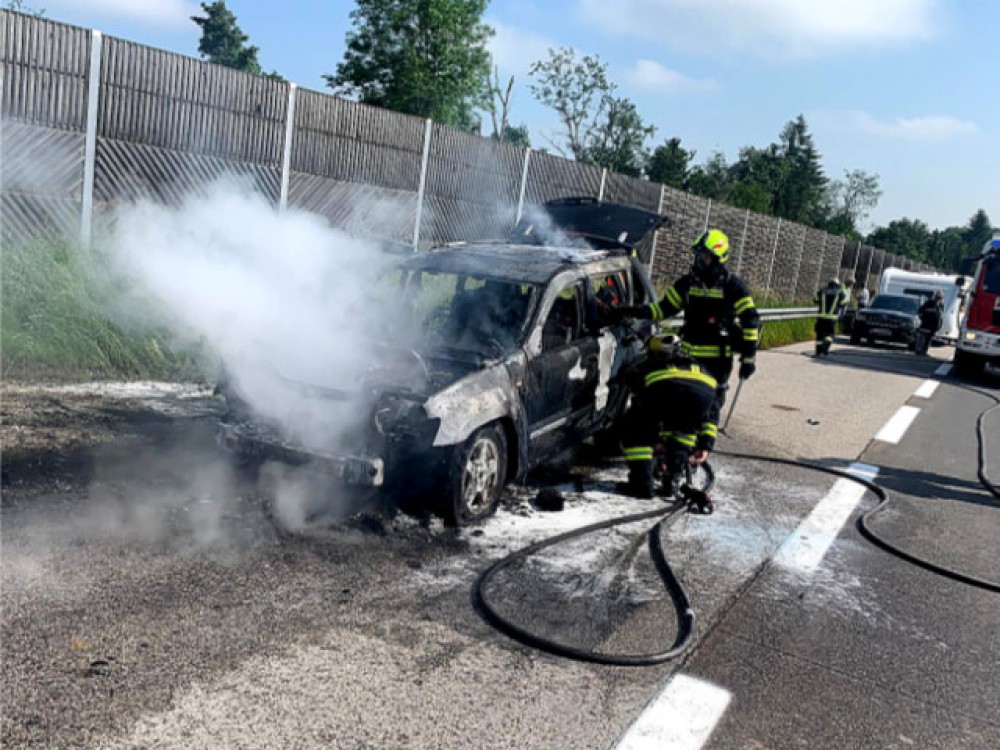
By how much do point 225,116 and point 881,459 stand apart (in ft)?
31.0

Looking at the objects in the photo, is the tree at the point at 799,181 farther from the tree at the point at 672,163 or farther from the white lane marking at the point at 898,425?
the white lane marking at the point at 898,425

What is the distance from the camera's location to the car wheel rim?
5211mm

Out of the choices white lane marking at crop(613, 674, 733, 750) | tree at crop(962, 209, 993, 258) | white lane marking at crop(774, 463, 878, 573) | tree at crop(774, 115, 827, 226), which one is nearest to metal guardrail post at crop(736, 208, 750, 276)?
white lane marking at crop(774, 463, 878, 573)

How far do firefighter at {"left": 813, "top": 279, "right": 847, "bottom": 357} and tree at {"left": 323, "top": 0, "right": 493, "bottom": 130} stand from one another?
25.2m

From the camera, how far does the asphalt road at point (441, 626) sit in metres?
3.12

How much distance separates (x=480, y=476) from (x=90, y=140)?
7.83m

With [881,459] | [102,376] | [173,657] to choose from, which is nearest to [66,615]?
[173,657]

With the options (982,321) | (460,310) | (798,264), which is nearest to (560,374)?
(460,310)

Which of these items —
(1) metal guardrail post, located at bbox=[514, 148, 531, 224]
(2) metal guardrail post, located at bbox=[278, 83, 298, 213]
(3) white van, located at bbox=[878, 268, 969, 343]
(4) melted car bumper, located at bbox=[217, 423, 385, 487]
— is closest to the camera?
(4) melted car bumper, located at bbox=[217, 423, 385, 487]

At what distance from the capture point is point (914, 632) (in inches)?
174

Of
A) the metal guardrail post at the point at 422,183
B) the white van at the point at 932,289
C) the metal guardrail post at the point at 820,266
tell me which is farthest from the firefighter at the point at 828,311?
the metal guardrail post at the point at 820,266

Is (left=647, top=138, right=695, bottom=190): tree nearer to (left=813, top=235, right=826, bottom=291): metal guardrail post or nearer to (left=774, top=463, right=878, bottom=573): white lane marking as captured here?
(left=813, top=235, right=826, bottom=291): metal guardrail post

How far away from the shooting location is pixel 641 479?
6.40 m

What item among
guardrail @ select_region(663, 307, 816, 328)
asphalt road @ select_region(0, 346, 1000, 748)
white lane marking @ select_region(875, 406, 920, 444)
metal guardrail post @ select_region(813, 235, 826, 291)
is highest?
metal guardrail post @ select_region(813, 235, 826, 291)
